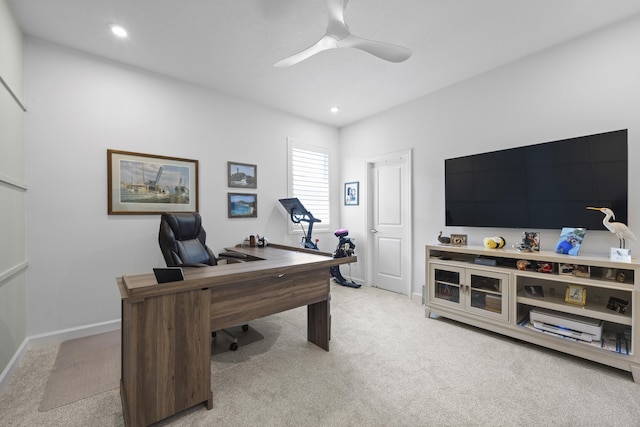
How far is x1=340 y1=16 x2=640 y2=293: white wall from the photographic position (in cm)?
236

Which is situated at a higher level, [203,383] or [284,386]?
[203,383]

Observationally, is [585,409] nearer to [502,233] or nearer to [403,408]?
[403,408]

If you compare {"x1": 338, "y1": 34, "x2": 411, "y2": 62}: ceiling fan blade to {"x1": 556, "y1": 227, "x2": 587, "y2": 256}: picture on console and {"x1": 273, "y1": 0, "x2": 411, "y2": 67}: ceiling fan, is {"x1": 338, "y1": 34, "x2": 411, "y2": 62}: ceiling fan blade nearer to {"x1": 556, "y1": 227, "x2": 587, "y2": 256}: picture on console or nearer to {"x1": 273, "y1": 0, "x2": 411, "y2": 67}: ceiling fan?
{"x1": 273, "y1": 0, "x2": 411, "y2": 67}: ceiling fan

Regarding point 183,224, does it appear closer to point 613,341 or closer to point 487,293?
point 487,293

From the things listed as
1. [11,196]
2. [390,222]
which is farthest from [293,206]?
[11,196]

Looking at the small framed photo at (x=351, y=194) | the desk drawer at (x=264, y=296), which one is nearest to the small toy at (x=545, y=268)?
the desk drawer at (x=264, y=296)

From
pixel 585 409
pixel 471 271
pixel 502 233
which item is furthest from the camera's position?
pixel 502 233

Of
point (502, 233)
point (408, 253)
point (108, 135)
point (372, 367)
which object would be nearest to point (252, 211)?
point (108, 135)

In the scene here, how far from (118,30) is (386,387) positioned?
3645 mm

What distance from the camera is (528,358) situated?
230 cm

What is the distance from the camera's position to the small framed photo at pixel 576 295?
2.27 meters

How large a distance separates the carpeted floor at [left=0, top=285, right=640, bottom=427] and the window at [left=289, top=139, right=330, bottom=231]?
2.35 meters

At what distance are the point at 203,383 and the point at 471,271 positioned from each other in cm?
259

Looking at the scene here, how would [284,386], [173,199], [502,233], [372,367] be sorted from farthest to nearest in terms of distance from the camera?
1. [173,199]
2. [502,233]
3. [372,367]
4. [284,386]
